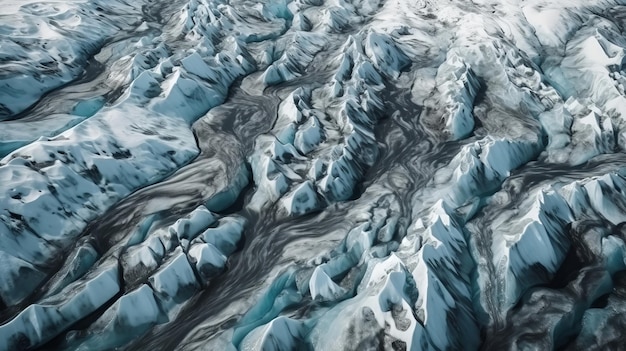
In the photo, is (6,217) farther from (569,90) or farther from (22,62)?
(569,90)

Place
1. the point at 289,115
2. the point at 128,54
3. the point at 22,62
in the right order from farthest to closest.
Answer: the point at 128,54 → the point at 22,62 → the point at 289,115

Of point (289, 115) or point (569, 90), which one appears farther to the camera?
point (569, 90)

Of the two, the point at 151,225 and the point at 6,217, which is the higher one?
the point at 6,217

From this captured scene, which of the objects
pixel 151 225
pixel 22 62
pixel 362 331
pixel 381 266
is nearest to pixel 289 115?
pixel 151 225

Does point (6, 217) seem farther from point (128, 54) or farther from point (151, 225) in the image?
point (128, 54)

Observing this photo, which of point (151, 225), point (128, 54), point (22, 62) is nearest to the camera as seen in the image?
point (151, 225)

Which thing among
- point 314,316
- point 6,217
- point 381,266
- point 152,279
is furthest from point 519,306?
point 6,217
